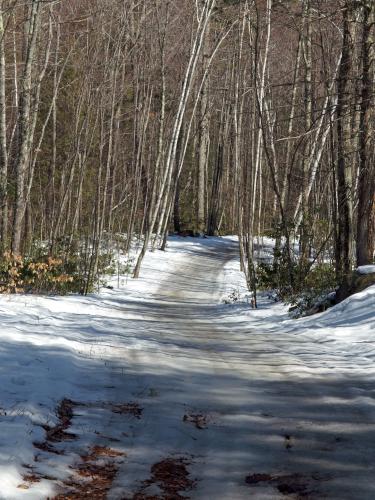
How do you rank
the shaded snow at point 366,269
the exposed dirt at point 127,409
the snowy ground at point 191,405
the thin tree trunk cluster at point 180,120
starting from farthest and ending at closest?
the thin tree trunk cluster at point 180,120, the shaded snow at point 366,269, the exposed dirt at point 127,409, the snowy ground at point 191,405

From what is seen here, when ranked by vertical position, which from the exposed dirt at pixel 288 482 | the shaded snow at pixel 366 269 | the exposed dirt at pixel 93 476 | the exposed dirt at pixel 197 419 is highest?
the shaded snow at pixel 366 269

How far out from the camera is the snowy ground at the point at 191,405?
4.52 metres

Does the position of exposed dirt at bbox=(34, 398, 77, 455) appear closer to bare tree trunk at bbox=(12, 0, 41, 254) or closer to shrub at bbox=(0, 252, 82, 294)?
shrub at bbox=(0, 252, 82, 294)

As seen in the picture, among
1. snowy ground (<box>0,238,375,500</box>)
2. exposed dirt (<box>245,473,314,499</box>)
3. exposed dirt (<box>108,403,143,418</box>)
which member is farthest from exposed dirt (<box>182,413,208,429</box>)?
exposed dirt (<box>245,473,314,499</box>)

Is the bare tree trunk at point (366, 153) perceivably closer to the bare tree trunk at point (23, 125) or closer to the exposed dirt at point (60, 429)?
the bare tree trunk at point (23, 125)

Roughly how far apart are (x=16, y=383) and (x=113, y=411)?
1.14 metres

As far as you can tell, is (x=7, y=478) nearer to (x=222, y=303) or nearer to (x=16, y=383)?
(x=16, y=383)

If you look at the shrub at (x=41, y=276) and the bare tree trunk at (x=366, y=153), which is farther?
the shrub at (x=41, y=276)

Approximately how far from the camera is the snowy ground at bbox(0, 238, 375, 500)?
14.8 feet

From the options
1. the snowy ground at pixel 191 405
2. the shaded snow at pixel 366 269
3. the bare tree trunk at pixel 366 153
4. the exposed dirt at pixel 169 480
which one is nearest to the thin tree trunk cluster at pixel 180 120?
the bare tree trunk at pixel 366 153

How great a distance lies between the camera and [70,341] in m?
9.40

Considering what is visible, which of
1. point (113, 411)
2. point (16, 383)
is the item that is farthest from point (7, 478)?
point (16, 383)

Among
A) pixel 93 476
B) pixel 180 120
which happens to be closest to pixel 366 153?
pixel 93 476

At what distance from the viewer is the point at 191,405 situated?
20.9ft
